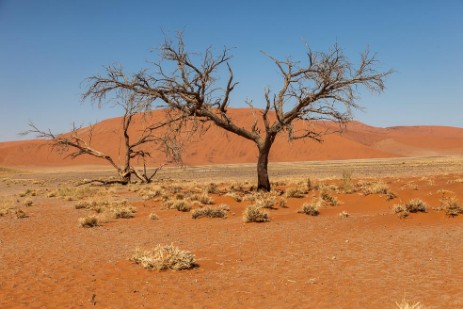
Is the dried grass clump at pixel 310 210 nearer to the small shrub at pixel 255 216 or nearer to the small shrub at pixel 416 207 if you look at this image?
the small shrub at pixel 255 216

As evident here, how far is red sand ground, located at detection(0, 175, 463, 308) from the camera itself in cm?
538

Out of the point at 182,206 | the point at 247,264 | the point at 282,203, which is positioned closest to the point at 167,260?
the point at 247,264

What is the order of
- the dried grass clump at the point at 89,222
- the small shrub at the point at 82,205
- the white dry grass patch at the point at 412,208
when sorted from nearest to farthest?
the white dry grass patch at the point at 412,208, the dried grass clump at the point at 89,222, the small shrub at the point at 82,205

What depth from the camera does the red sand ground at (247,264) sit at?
17.6ft

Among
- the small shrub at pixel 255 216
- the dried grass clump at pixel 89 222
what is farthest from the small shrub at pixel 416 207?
the dried grass clump at pixel 89 222

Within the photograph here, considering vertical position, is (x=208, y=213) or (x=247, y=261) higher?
(x=208, y=213)

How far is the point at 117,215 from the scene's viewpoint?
1331 cm

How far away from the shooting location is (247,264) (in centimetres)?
721

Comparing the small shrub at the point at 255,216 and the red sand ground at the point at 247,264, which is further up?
the small shrub at the point at 255,216

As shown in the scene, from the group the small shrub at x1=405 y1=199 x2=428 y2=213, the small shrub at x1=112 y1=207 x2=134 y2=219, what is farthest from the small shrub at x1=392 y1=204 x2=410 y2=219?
the small shrub at x1=112 y1=207 x2=134 y2=219

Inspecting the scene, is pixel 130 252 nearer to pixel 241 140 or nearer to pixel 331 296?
pixel 331 296

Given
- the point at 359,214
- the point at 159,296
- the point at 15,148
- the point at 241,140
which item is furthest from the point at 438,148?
the point at 159,296

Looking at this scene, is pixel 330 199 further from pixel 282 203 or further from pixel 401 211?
pixel 401 211

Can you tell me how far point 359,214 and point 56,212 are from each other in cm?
1077
